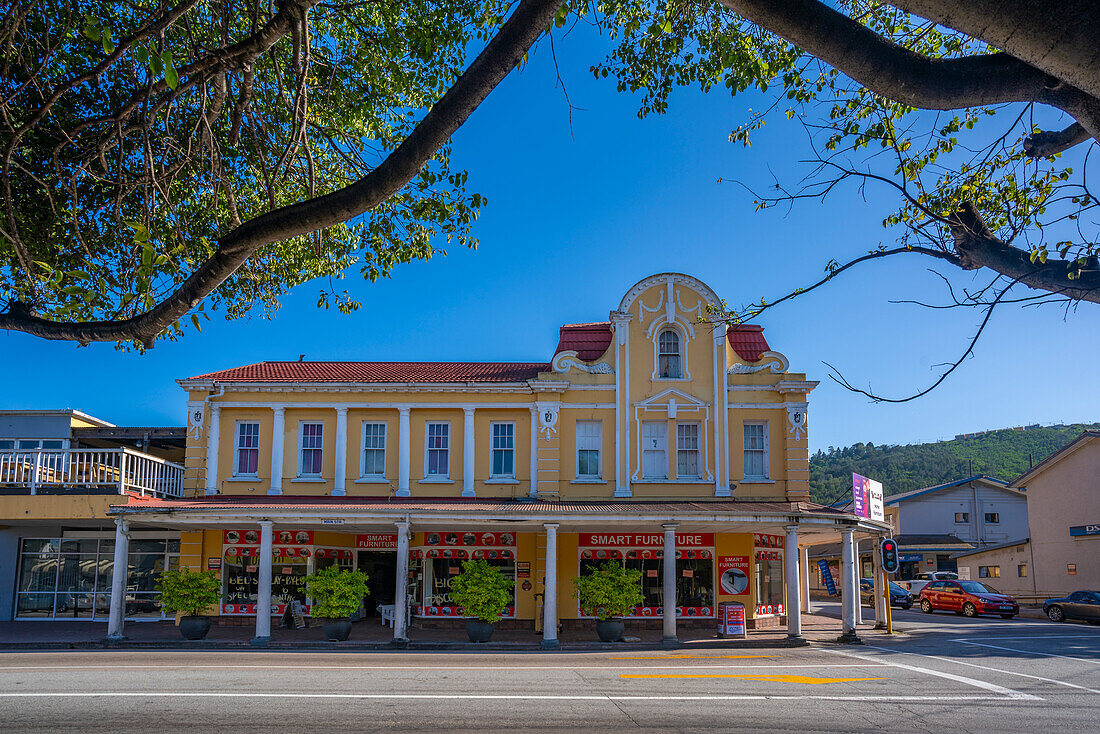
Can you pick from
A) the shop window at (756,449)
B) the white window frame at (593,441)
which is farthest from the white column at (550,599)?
the shop window at (756,449)

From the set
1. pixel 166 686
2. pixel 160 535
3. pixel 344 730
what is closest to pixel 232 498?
pixel 160 535

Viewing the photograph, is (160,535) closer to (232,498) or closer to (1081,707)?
(232,498)

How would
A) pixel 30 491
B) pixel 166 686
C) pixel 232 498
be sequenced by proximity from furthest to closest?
pixel 232 498 < pixel 30 491 < pixel 166 686

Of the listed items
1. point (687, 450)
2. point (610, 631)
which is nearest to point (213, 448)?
point (610, 631)

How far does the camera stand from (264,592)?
20812 millimetres

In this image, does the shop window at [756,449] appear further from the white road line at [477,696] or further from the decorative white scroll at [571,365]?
the white road line at [477,696]

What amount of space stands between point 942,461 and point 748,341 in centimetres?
8503

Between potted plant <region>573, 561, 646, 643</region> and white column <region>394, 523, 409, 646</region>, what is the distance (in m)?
4.49

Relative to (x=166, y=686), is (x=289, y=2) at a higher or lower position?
higher

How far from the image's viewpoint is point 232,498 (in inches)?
955

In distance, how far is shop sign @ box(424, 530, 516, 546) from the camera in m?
24.6

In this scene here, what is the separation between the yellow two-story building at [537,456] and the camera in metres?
24.1

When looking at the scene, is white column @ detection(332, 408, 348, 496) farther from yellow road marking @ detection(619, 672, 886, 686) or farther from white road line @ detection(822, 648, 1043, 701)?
white road line @ detection(822, 648, 1043, 701)

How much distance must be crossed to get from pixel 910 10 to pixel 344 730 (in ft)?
30.5
